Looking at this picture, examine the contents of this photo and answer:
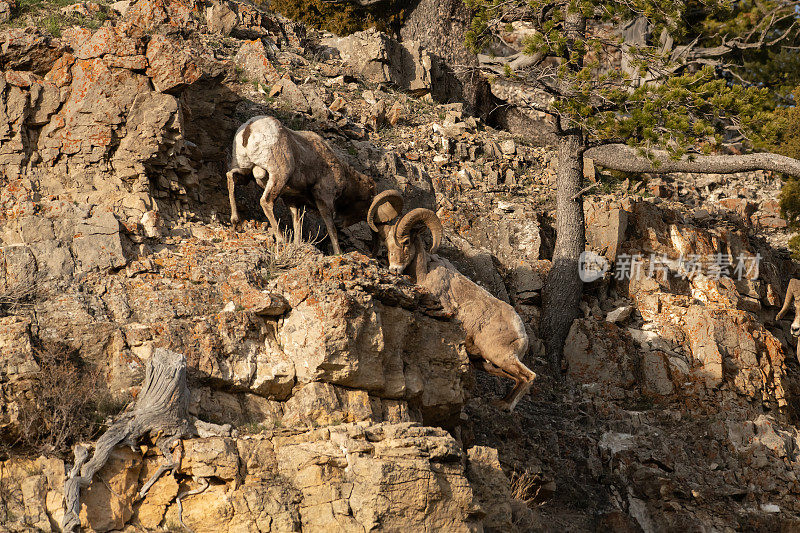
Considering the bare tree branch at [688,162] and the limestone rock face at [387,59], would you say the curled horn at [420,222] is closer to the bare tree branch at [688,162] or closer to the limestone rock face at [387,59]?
the bare tree branch at [688,162]

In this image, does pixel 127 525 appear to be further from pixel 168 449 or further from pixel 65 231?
pixel 65 231

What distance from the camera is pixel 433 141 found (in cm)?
1736

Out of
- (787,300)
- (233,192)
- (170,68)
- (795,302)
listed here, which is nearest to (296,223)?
(233,192)

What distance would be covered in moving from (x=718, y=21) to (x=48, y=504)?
51.0ft

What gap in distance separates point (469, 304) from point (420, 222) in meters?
1.27

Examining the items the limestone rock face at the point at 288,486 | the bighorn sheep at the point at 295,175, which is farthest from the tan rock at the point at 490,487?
the bighorn sheep at the point at 295,175

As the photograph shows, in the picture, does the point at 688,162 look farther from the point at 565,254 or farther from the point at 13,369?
the point at 13,369

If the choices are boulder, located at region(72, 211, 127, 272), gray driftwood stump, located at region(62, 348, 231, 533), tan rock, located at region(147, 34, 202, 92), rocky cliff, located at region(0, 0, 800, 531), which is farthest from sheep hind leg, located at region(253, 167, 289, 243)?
gray driftwood stump, located at region(62, 348, 231, 533)

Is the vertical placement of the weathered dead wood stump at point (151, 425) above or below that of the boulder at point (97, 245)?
below

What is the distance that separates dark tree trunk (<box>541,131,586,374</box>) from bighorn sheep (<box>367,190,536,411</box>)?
95.9 inches

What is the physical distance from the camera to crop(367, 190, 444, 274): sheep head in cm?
1270

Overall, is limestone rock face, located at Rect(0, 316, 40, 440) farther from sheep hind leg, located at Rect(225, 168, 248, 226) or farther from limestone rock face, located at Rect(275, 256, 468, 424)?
sheep hind leg, located at Rect(225, 168, 248, 226)

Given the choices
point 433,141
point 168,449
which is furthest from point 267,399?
point 433,141

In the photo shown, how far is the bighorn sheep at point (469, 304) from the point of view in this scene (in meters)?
12.7
